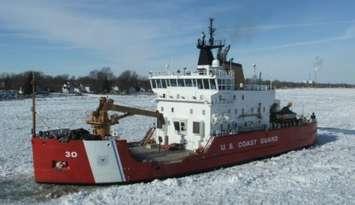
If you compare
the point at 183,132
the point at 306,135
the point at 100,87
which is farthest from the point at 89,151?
the point at 100,87

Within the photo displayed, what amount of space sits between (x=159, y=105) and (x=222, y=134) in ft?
9.95

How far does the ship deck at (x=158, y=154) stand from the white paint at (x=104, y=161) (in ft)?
4.52

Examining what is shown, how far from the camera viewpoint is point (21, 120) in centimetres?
3247

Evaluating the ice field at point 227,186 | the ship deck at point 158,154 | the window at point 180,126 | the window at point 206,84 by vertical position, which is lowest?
the ice field at point 227,186

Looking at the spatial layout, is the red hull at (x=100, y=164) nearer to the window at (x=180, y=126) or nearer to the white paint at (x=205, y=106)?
the white paint at (x=205, y=106)

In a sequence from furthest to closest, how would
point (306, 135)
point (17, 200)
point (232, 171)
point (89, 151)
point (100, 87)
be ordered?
point (100, 87) < point (306, 135) < point (232, 171) < point (89, 151) < point (17, 200)

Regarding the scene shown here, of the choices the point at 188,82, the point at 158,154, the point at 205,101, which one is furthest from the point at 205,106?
the point at 158,154

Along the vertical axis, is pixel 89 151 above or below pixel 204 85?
below

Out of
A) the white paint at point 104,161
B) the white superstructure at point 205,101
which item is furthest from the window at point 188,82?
the white paint at point 104,161

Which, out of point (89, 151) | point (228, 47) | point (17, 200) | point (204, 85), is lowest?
point (17, 200)

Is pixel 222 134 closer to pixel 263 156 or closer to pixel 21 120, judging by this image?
pixel 263 156

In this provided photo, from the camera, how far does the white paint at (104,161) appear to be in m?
13.7

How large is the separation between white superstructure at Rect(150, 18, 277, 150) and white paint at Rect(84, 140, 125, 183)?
13.8ft

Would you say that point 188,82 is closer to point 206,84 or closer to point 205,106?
point 206,84
